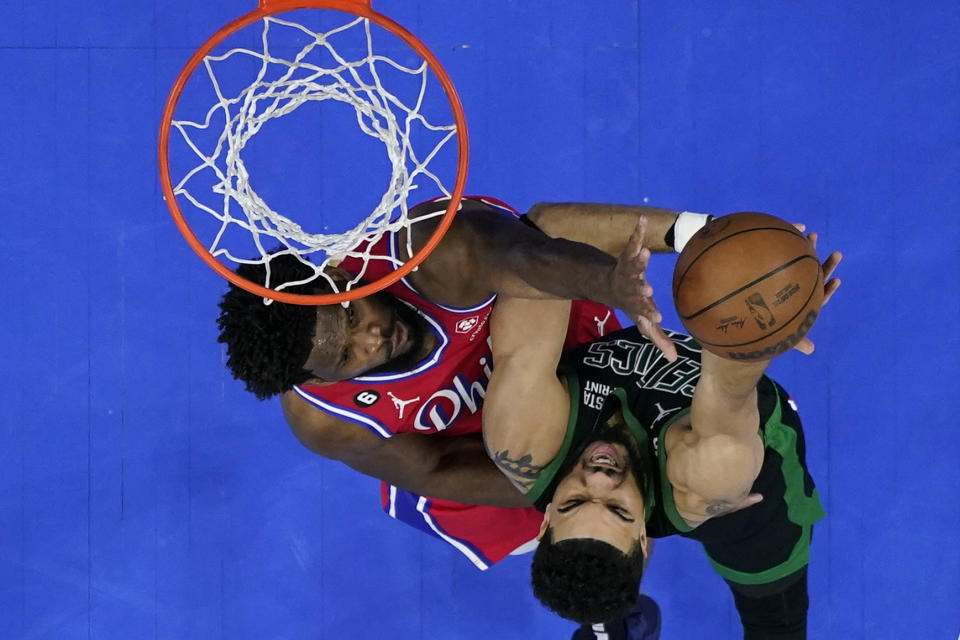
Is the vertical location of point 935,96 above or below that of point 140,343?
above

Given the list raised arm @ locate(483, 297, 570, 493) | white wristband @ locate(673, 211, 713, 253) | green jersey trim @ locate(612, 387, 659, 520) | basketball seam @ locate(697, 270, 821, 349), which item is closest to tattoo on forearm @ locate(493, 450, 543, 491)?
raised arm @ locate(483, 297, 570, 493)

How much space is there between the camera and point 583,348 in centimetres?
230

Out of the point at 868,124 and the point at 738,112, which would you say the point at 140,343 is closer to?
the point at 738,112

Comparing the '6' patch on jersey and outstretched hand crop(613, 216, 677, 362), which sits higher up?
outstretched hand crop(613, 216, 677, 362)

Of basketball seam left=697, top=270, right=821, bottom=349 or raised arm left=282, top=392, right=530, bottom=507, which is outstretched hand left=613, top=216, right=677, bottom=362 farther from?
raised arm left=282, top=392, right=530, bottom=507

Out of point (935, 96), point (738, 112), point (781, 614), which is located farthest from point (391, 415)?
point (935, 96)

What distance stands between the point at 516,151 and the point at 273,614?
1.72m

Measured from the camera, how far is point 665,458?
79.4 inches

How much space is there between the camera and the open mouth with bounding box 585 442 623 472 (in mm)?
1993

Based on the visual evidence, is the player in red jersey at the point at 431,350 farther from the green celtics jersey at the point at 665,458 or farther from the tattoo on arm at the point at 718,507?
the tattoo on arm at the point at 718,507

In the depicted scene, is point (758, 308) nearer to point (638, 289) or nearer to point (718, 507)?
point (638, 289)

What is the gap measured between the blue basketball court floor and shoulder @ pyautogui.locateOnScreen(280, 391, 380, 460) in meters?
0.80

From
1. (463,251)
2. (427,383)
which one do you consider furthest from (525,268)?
(427,383)

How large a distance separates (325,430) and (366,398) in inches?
5.5
